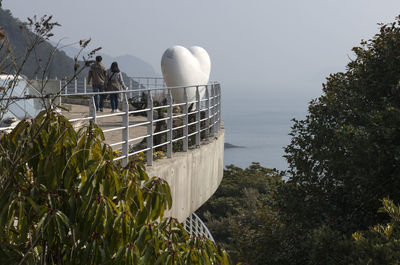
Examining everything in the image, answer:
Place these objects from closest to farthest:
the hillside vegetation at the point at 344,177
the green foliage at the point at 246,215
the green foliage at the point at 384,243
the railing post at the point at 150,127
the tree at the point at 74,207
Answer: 1. the tree at the point at 74,207
2. the green foliage at the point at 384,243
3. the railing post at the point at 150,127
4. the hillside vegetation at the point at 344,177
5. the green foliage at the point at 246,215

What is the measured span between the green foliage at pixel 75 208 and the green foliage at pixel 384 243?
143 inches

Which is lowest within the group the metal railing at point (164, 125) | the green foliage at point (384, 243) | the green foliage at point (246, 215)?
the green foliage at point (246, 215)

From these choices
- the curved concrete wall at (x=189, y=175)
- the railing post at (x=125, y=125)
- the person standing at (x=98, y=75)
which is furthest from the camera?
the person standing at (x=98, y=75)

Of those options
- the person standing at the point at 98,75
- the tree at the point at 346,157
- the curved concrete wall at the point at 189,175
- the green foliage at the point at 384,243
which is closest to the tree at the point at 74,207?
the green foliage at the point at 384,243

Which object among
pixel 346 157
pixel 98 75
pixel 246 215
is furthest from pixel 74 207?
pixel 246 215

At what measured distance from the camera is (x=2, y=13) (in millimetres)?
98812

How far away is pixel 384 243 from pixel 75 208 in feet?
16.1

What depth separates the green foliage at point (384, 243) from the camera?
686cm

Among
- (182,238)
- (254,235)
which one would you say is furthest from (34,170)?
(254,235)

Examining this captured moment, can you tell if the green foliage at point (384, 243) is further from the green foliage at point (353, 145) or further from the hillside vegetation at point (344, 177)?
the green foliage at point (353, 145)

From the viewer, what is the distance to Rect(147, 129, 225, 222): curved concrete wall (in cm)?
882

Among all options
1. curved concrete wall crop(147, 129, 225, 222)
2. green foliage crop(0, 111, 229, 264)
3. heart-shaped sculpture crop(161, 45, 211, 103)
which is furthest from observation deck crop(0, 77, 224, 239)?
green foliage crop(0, 111, 229, 264)

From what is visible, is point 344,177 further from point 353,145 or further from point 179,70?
point 179,70

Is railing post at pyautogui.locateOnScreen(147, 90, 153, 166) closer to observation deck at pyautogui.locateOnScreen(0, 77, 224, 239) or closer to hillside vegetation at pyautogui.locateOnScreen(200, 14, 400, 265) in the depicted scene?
observation deck at pyautogui.locateOnScreen(0, 77, 224, 239)
